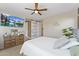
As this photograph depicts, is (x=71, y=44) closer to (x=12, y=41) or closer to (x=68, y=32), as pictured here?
(x=68, y=32)

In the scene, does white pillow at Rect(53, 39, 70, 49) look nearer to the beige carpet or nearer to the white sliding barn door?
the white sliding barn door

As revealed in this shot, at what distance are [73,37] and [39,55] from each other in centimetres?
44

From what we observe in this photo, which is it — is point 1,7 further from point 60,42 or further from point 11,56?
point 60,42

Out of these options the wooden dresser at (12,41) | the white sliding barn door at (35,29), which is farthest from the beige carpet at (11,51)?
the white sliding barn door at (35,29)

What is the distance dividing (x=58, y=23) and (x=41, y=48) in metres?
0.37

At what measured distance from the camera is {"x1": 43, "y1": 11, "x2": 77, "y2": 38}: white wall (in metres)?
1.39

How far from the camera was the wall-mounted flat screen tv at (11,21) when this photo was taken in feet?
4.51

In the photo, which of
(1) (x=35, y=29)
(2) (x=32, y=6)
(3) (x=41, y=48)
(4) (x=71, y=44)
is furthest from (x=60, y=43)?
(2) (x=32, y=6)

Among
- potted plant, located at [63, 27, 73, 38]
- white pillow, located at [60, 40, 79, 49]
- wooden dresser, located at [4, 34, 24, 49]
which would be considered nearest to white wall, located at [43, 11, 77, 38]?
potted plant, located at [63, 27, 73, 38]

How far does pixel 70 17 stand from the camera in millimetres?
1400

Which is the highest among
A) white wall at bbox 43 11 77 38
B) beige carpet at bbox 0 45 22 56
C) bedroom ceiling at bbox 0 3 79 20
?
bedroom ceiling at bbox 0 3 79 20

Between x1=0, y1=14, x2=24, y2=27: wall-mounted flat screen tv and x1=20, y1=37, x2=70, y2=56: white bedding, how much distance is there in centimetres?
25

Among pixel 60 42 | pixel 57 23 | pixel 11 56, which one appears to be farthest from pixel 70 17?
pixel 11 56

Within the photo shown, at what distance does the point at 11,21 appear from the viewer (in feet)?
4.65
